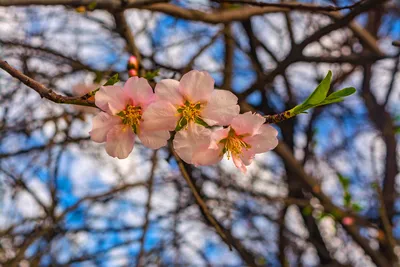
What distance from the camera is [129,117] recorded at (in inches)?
48.2

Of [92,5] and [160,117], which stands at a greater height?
[92,5]

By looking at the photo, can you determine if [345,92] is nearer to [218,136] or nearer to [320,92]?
[320,92]

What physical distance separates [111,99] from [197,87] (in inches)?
9.7

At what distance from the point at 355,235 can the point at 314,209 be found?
37cm

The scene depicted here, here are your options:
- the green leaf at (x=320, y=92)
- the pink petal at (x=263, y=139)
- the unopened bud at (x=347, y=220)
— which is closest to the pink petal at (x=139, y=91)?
the pink petal at (x=263, y=139)

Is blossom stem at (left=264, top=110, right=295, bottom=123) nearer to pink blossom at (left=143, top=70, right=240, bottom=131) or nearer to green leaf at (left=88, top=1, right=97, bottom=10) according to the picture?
pink blossom at (left=143, top=70, right=240, bottom=131)

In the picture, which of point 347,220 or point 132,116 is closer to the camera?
point 132,116

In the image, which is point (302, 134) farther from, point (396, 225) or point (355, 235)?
point (355, 235)

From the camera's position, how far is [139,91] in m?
1.20

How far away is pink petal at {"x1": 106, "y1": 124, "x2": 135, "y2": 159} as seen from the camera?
1.23 meters

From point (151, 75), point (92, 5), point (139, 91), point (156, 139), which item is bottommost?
point (156, 139)

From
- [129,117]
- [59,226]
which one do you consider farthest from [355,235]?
[129,117]

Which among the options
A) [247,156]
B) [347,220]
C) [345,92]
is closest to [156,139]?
[247,156]

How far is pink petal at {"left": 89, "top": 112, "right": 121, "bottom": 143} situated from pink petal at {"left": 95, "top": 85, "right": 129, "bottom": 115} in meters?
0.02
